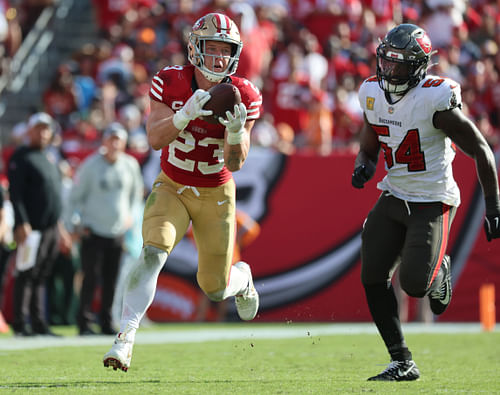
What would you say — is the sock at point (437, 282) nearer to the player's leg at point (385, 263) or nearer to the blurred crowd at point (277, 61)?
the player's leg at point (385, 263)

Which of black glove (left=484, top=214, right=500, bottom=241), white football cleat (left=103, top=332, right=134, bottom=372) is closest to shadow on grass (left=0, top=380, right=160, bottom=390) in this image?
white football cleat (left=103, top=332, right=134, bottom=372)

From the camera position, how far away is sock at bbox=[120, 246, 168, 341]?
4.64 meters

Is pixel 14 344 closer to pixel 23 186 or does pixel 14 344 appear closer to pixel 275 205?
pixel 23 186

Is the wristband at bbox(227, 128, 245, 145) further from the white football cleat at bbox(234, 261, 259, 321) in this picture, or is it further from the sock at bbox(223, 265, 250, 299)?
the white football cleat at bbox(234, 261, 259, 321)

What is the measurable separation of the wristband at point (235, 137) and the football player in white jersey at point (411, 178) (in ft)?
2.54

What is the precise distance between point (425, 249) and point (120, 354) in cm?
167

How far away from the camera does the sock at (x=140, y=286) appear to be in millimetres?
4637

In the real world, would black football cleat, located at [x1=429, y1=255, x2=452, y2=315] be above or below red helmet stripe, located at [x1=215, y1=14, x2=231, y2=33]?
below

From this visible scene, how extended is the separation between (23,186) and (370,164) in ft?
12.7

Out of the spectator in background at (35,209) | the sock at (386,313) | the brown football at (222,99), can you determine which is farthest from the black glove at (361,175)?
the spectator in background at (35,209)

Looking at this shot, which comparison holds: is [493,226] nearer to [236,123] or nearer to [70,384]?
→ [236,123]

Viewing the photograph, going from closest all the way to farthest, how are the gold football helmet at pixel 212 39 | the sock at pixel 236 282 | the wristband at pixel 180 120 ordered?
the wristband at pixel 180 120 < the gold football helmet at pixel 212 39 < the sock at pixel 236 282

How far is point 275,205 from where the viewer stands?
10094 mm

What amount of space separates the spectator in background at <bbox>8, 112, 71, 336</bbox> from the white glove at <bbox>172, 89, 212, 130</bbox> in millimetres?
3617
